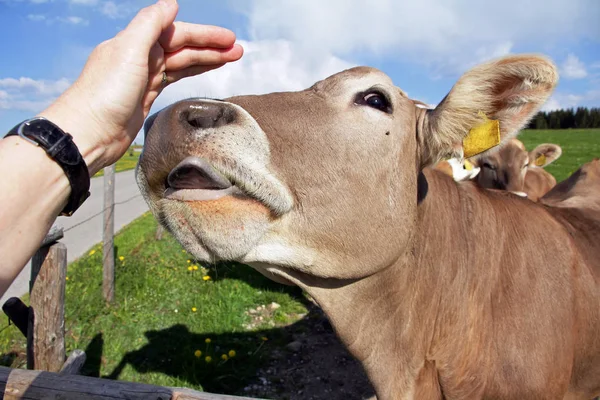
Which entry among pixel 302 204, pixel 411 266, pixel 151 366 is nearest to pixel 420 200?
pixel 411 266

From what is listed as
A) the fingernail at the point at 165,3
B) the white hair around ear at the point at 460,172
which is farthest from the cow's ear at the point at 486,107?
the white hair around ear at the point at 460,172

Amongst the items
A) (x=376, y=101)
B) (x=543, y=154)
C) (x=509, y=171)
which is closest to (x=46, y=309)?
(x=376, y=101)

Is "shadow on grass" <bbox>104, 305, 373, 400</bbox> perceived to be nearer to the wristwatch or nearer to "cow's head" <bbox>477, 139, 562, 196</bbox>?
the wristwatch

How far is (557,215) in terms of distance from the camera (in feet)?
10.6

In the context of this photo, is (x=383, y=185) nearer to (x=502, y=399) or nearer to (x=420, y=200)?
(x=420, y=200)

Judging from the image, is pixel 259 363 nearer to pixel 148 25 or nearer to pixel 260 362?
pixel 260 362

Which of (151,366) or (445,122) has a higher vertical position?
(445,122)

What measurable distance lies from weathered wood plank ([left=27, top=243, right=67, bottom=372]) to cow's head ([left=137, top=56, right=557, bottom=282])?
2.69 m

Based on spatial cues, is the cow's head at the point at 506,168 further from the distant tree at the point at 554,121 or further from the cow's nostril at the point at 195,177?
the distant tree at the point at 554,121

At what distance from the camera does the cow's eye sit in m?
2.30

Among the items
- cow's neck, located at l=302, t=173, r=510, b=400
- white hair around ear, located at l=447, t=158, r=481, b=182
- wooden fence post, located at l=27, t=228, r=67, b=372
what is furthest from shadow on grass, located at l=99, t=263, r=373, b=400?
white hair around ear, located at l=447, t=158, r=481, b=182

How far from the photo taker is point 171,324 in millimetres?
5715

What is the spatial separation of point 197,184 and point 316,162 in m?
0.59

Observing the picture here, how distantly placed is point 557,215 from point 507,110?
1.28m
